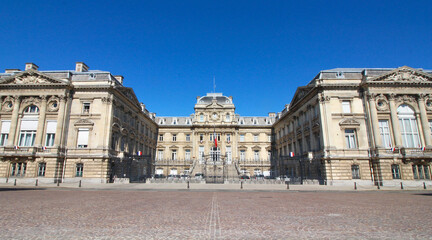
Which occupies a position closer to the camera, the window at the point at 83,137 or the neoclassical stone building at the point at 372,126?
the neoclassical stone building at the point at 372,126

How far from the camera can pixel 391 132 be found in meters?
31.0

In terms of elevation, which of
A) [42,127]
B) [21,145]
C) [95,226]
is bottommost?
[95,226]

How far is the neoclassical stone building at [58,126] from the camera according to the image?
30.7 m

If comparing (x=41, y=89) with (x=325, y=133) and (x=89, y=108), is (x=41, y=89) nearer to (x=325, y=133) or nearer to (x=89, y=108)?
(x=89, y=108)

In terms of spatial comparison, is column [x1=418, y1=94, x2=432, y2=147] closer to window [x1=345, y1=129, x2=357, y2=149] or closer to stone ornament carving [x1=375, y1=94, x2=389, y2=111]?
stone ornament carving [x1=375, y1=94, x2=389, y2=111]

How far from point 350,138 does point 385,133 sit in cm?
410

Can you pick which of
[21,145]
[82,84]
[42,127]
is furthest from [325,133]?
[21,145]

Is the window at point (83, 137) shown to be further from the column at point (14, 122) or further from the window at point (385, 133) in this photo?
the window at point (385, 133)

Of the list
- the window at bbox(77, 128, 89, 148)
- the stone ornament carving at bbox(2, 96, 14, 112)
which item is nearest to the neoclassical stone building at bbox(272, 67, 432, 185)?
the window at bbox(77, 128, 89, 148)

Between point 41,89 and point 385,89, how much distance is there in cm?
4442

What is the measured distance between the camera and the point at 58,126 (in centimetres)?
3159

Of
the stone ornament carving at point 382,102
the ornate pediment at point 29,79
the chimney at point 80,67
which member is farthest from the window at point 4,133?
the stone ornament carving at point 382,102

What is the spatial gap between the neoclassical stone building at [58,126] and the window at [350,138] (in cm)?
2979

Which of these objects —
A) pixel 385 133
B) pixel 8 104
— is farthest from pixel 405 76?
pixel 8 104
